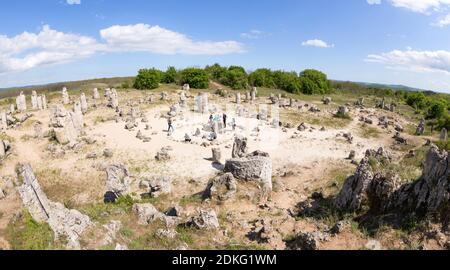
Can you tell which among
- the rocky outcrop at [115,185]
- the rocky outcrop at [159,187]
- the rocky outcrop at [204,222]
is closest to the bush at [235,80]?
the rocky outcrop at [159,187]

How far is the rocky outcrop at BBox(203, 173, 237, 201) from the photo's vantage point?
17781 mm

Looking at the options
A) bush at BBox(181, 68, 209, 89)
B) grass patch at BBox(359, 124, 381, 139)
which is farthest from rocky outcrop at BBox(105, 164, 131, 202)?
bush at BBox(181, 68, 209, 89)

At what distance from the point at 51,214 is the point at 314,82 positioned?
69.0 m

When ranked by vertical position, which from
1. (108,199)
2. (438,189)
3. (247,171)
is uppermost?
(438,189)

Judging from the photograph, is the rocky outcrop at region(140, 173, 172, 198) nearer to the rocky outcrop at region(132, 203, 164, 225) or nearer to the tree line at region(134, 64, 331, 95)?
the rocky outcrop at region(132, 203, 164, 225)

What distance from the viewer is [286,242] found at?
13516 millimetres

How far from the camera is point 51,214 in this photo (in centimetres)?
1171

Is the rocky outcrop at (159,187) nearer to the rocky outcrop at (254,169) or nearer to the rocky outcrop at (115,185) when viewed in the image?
the rocky outcrop at (115,185)

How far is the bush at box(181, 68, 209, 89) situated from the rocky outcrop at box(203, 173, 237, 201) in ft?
141

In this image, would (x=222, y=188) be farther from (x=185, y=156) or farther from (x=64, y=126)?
(x=64, y=126)

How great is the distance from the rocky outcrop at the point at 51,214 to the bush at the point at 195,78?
48.4 m

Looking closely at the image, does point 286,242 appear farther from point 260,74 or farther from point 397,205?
point 260,74
